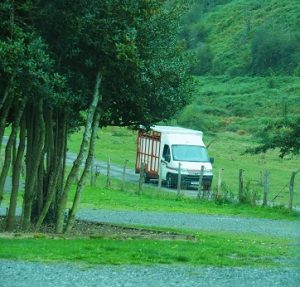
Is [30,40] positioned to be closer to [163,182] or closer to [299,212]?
[299,212]

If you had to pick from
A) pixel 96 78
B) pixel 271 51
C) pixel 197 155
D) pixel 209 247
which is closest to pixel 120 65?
pixel 96 78

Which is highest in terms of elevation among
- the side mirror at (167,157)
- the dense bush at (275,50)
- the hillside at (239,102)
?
the dense bush at (275,50)

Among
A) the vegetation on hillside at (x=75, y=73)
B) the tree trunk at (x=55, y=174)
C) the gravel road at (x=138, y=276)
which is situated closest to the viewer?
the gravel road at (x=138, y=276)

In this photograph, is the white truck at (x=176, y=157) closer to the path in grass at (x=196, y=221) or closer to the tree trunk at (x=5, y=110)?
the path in grass at (x=196, y=221)

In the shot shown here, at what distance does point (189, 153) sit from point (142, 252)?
95.9 ft

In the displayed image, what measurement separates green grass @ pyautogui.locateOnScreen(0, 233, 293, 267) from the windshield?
2537cm

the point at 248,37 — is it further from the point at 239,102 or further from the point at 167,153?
the point at 167,153

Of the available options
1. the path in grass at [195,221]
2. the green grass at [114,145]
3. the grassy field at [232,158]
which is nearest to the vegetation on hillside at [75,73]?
the path in grass at [195,221]

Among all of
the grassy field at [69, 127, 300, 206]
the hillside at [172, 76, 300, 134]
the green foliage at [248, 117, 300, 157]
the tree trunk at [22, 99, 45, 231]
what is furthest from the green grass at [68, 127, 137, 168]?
the tree trunk at [22, 99, 45, 231]

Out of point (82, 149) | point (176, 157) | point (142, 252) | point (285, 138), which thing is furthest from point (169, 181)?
point (142, 252)

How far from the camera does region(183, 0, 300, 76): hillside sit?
96.4 meters

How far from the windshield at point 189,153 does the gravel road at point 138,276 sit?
1184 inches

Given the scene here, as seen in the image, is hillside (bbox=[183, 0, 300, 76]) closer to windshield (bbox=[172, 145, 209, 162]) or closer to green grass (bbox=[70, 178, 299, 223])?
windshield (bbox=[172, 145, 209, 162])

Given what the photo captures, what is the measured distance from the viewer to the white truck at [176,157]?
143 ft
